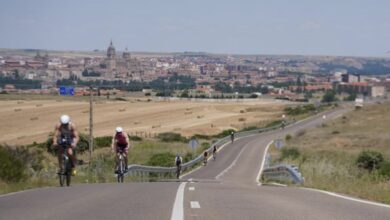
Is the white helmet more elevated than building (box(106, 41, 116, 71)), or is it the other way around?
the white helmet

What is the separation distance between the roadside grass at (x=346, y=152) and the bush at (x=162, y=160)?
737 cm

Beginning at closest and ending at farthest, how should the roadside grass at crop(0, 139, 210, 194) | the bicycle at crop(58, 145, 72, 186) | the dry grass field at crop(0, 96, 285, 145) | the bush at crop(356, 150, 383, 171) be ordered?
the bicycle at crop(58, 145, 72, 186)
the roadside grass at crop(0, 139, 210, 194)
the bush at crop(356, 150, 383, 171)
the dry grass field at crop(0, 96, 285, 145)

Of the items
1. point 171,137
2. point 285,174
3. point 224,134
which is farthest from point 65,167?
point 224,134

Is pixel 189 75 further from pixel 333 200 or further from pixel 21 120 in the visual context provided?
pixel 333 200

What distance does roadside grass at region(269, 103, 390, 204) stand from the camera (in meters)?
17.9

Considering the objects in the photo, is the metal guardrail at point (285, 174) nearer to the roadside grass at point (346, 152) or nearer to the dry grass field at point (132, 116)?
the roadside grass at point (346, 152)

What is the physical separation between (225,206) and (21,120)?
210 feet

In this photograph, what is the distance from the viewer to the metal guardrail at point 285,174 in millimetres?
24391

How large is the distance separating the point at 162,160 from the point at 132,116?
48.6m

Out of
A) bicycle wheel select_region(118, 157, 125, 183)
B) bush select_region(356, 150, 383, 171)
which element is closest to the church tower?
bush select_region(356, 150, 383, 171)

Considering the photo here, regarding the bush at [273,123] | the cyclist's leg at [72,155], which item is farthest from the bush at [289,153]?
the bush at [273,123]

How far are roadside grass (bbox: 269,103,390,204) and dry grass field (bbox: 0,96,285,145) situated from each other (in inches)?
637

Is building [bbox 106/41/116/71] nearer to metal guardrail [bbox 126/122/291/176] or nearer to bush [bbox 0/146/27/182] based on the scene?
metal guardrail [bbox 126/122/291/176]

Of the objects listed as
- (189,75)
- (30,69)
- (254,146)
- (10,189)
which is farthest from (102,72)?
(10,189)
